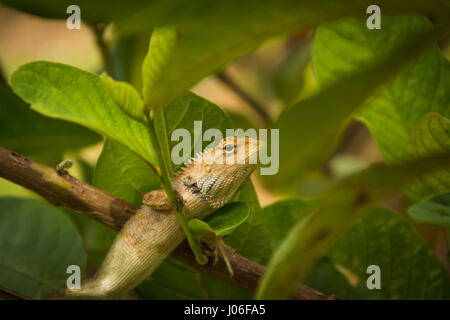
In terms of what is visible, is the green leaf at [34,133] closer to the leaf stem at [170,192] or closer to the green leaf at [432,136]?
the leaf stem at [170,192]

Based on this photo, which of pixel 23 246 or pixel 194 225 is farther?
pixel 23 246

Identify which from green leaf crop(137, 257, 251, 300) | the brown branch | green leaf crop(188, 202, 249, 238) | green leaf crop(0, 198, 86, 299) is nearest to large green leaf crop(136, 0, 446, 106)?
green leaf crop(188, 202, 249, 238)

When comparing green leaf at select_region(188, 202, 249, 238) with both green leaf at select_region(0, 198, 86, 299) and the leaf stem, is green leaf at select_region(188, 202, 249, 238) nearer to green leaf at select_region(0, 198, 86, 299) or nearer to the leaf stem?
the leaf stem

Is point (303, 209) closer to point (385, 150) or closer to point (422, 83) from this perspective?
point (385, 150)

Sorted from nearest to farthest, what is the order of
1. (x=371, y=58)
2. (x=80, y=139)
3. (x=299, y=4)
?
(x=299, y=4) → (x=371, y=58) → (x=80, y=139)

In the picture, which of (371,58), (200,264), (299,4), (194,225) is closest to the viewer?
(299,4)
